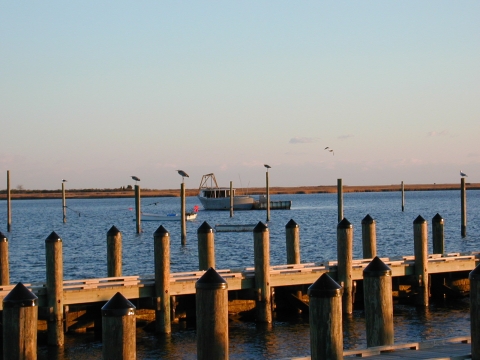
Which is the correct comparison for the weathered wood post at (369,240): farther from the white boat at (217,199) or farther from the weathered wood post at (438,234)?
the white boat at (217,199)

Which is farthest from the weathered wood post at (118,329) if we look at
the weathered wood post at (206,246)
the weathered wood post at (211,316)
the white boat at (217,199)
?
the white boat at (217,199)

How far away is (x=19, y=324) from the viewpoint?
12617 millimetres

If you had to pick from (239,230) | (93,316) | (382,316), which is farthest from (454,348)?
(239,230)

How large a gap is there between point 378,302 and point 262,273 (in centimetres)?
725

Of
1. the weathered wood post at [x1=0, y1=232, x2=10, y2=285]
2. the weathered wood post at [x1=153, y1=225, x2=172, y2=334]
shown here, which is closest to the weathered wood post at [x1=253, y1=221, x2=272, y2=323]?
the weathered wood post at [x1=153, y1=225, x2=172, y2=334]

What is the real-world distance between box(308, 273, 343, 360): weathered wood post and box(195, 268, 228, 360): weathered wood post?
1359mm

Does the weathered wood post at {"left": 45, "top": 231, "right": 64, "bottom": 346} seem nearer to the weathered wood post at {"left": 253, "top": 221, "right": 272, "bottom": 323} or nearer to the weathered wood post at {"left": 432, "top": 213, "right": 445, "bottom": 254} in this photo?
the weathered wood post at {"left": 253, "top": 221, "right": 272, "bottom": 323}

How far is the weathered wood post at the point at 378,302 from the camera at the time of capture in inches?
590

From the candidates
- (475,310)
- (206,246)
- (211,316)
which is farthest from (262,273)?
(475,310)

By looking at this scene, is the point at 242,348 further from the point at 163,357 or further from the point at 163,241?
the point at 163,241

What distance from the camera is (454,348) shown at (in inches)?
552

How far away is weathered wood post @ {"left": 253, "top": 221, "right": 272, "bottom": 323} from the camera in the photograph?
21938mm

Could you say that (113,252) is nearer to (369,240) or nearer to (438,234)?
(369,240)

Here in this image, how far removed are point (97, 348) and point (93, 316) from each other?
146 centimetres
